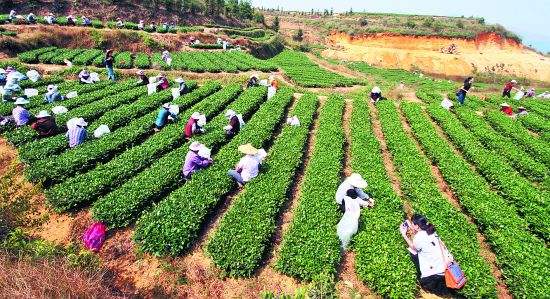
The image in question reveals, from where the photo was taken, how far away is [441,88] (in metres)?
35.5

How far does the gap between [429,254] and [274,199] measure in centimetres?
454

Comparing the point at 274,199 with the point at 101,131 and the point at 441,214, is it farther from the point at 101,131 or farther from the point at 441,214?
the point at 101,131

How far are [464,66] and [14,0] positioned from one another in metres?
62.7

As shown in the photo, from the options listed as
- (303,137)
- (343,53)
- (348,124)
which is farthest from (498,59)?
(303,137)

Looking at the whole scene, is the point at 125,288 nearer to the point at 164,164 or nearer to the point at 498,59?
the point at 164,164

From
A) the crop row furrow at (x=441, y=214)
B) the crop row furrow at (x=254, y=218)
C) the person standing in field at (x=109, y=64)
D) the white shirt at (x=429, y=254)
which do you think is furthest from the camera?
the person standing in field at (x=109, y=64)

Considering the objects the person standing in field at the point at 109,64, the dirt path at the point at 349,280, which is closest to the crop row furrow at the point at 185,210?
the dirt path at the point at 349,280

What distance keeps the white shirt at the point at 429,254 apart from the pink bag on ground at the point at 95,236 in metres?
8.12

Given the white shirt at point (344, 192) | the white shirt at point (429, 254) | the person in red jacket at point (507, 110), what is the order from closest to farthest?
1. the white shirt at point (429, 254)
2. the white shirt at point (344, 192)
3. the person in red jacket at point (507, 110)

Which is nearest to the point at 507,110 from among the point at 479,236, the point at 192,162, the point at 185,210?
the point at 479,236

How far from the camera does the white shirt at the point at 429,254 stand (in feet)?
29.0

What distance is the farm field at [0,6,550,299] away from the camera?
29.9 feet

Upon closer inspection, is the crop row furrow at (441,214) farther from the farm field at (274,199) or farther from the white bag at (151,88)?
the white bag at (151,88)

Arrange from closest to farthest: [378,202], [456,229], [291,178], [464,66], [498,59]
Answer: [456,229] < [378,202] < [291,178] < [464,66] < [498,59]
